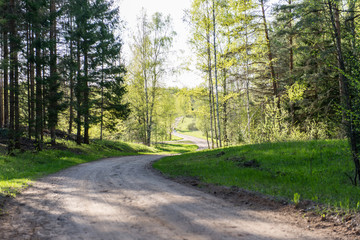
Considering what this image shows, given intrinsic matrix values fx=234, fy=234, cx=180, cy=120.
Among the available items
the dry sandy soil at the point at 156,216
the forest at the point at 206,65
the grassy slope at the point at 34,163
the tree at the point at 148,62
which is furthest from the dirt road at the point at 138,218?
the tree at the point at 148,62

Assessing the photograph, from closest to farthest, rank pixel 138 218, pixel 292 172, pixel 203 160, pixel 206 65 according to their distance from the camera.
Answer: pixel 138 218
pixel 292 172
pixel 203 160
pixel 206 65

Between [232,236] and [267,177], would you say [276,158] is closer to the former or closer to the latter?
[267,177]

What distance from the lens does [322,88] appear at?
16.6 metres

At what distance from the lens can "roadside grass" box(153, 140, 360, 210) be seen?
6.03m

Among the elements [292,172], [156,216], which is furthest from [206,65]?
[156,216]

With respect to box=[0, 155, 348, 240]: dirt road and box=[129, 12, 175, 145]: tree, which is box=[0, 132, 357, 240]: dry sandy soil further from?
box=[129, 12, 175, 145]: tree

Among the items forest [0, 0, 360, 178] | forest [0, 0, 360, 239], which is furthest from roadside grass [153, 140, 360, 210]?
forest [0, 0, 360, 178]

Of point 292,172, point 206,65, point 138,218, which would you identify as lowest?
point 138,218

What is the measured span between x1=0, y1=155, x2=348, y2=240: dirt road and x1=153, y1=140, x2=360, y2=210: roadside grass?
155 centimetres

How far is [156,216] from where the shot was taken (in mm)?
4770

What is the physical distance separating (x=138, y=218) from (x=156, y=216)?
0.36 m

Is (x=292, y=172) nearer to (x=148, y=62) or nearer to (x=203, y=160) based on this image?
(x=203, y=160)

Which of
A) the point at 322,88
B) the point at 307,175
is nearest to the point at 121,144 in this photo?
the point at 322,88

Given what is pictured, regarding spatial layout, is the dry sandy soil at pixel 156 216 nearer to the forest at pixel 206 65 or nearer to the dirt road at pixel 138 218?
the dirt road at pixel 138 218
